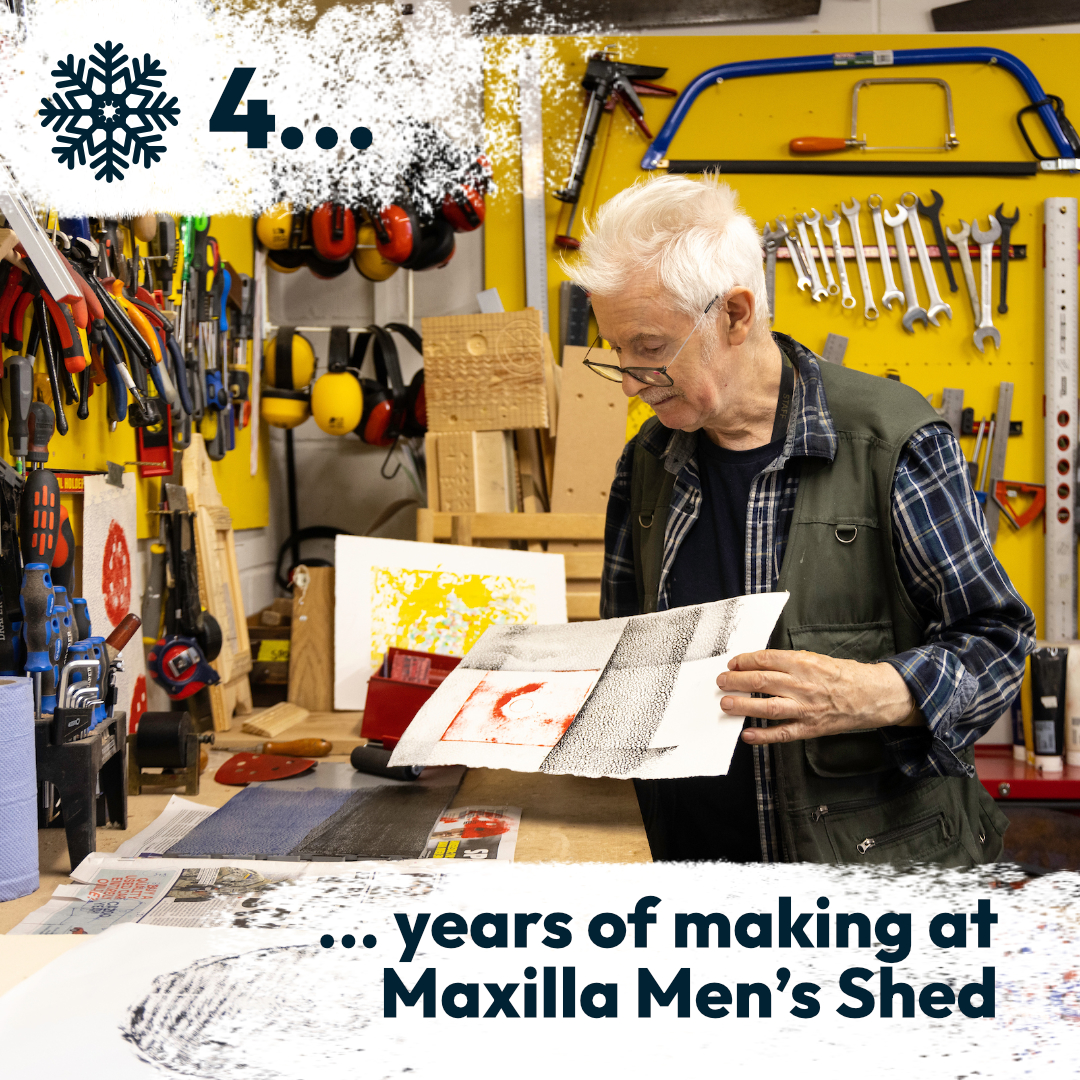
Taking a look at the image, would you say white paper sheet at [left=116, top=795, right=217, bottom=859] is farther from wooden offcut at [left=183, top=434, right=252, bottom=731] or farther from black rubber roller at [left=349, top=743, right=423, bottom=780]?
wooden offcut at [left=183, top=434, right=252, bottom=731]

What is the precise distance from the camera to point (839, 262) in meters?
2.63

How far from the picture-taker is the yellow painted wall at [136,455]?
4.31 ft

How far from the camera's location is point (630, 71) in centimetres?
261

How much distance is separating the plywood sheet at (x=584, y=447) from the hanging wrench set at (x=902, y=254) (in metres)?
0.73

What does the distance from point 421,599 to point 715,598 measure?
2.50ft

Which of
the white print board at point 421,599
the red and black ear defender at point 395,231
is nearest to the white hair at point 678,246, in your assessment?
the white print board at point 421,599

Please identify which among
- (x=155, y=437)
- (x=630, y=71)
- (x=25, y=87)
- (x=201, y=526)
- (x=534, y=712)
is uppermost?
(x=630, y=71)

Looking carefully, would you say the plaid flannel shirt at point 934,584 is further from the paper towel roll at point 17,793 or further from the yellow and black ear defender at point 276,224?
the yellow and black ear defender at point 276,224

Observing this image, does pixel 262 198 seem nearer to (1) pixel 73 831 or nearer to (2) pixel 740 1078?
(1) pixel 73 831

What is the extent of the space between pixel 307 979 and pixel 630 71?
98.9 inches

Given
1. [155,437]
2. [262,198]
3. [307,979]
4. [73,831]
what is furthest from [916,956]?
[262,198]

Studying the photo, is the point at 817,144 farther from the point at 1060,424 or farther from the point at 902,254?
the point at 1060,424

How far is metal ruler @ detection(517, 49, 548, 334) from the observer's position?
2.64m

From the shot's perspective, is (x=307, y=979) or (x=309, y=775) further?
(x=309, y=775)
